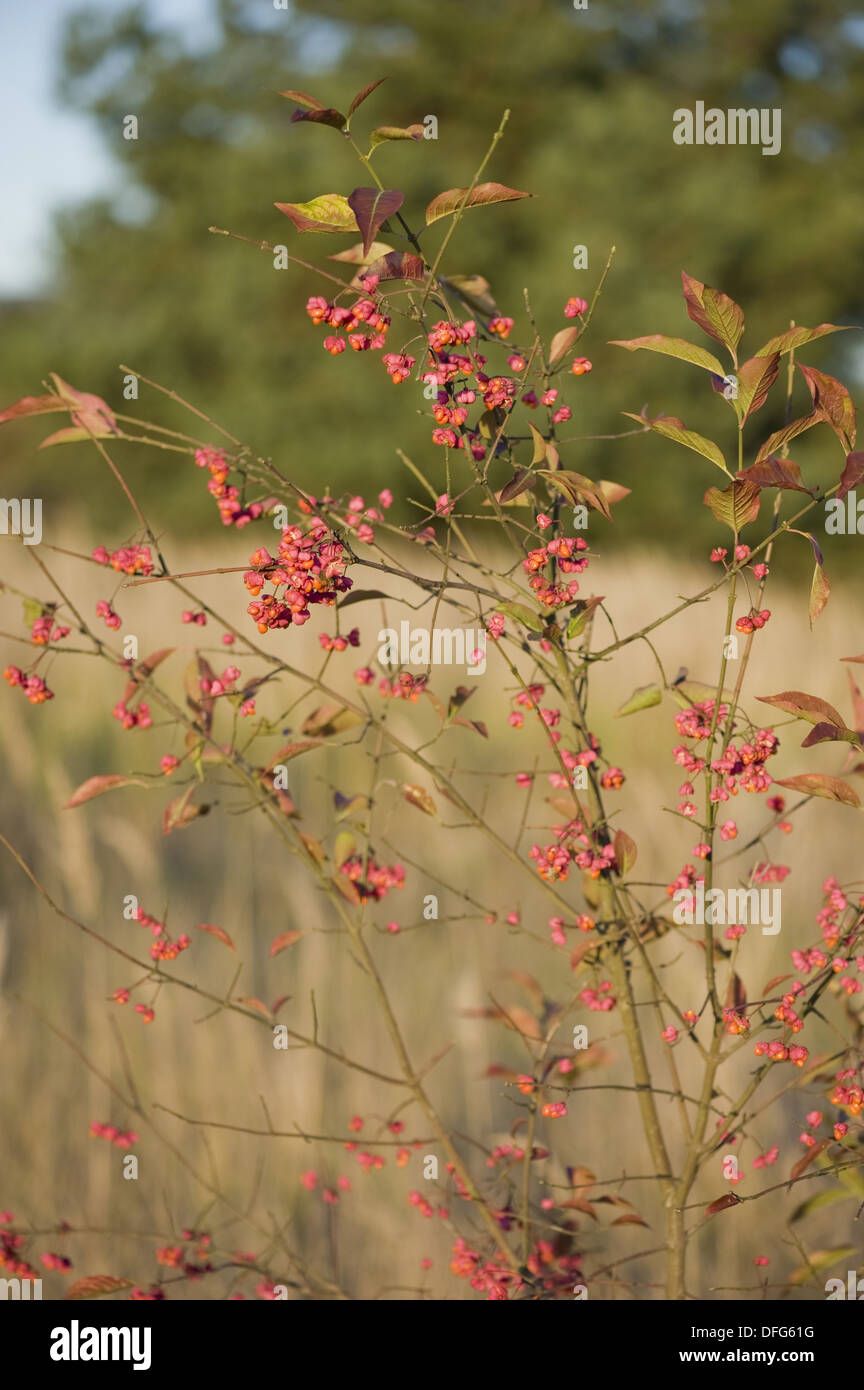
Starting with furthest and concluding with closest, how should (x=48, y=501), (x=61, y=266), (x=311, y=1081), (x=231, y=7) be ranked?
(x=48, y=501)
(x=61, y=266)
(x=231, y=7)
(x=311, y=1081)

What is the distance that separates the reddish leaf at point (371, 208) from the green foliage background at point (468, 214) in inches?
420

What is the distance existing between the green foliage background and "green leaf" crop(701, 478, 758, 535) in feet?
34.8

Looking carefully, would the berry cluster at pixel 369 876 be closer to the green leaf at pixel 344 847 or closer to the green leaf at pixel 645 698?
the green leaf at pixel 344 847

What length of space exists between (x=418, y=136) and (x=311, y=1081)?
5.59 feet

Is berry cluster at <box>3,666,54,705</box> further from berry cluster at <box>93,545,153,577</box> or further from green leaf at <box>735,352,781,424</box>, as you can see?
green leaf at <box>735,352,781,424</box>

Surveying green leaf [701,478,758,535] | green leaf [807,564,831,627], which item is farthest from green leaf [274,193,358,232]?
green leaf [807,564,831,627]

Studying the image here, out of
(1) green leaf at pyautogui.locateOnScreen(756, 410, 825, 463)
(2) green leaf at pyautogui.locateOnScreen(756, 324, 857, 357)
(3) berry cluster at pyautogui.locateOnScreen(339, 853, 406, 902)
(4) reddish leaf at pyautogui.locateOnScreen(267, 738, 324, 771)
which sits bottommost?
(3) berry cluster at pyautogui.locateOnScreen(339, 853, 406, 902)

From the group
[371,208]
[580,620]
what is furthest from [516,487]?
[371,208]

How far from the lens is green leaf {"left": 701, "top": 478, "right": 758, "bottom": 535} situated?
1047 mm

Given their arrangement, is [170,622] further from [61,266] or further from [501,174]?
[61,266]

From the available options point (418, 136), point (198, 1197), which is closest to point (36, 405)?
point (418, 136)

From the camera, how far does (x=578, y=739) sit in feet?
4.10

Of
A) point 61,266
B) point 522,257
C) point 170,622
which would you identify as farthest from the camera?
point 61,266

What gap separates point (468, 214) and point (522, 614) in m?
11.7
